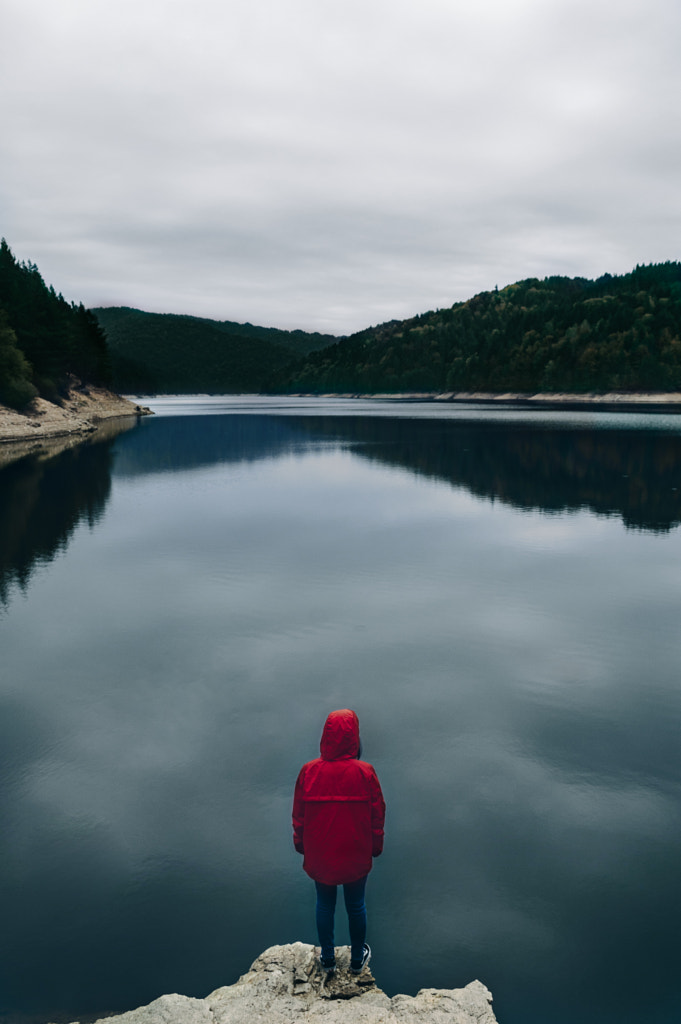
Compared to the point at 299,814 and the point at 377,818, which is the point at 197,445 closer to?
the point at 299,814

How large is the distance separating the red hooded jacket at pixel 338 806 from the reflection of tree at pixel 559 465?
21130 millimetres

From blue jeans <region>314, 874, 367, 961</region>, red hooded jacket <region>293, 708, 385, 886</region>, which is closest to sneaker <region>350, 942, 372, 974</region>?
blue jeans <region>314, 874, 367, 961</region>

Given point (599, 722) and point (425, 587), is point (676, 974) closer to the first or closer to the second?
point (599, 722)

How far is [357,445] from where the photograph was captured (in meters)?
60.2

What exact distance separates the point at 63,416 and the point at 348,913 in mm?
89208

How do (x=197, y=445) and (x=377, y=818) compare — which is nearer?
(x=377, y=818)

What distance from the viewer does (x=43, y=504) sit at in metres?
29.0

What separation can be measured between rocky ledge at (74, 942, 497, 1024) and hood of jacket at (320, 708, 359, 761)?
173 centimetres

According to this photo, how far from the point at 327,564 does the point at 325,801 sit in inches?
566

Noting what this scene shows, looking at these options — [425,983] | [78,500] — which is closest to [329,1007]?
[425,983]

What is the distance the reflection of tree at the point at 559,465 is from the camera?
93.0 feet

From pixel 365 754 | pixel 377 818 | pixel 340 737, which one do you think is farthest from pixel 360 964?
pixel 365 754

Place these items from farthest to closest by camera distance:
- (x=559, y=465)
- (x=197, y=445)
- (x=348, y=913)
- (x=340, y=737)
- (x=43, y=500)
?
(x=197, y=445), (x=559, y=465), (x=43, y=500), (x=348, y=913), (x=340, y=737)

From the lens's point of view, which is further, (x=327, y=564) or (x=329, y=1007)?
(x=327, y=564)
